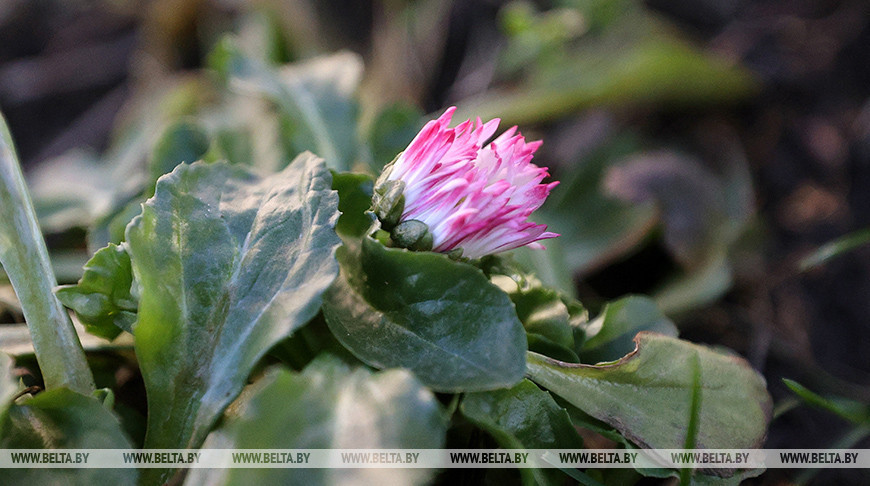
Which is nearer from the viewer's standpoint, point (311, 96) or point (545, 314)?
point (545, 314)

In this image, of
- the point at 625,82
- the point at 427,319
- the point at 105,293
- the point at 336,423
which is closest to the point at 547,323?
the point at 427,319

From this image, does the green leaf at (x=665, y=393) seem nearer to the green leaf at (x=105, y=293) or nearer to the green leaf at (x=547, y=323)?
the green leaf at (x=547, y=323)

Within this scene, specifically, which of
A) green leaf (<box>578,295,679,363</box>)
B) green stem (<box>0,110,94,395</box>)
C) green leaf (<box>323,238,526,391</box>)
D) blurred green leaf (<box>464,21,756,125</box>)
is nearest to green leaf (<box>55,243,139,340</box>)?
green stem (<box>0,110,94,395</box>)

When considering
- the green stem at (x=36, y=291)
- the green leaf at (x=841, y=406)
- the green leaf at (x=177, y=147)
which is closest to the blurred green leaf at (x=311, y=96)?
the green leaf at (x=177, y=147)

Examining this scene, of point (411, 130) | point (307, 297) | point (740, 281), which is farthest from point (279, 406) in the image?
point (740, 281)

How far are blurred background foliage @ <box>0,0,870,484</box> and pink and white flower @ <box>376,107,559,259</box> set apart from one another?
0.29 m

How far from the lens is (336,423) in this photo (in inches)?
14.8

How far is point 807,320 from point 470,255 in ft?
2.27

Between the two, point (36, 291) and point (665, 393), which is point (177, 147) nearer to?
point (36, 291)

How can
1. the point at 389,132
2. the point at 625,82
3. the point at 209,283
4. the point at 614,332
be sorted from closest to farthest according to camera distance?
the point at 209,283
the point at 614,332
the point at 389,132
the point at 625,82

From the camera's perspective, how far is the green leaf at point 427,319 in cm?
45

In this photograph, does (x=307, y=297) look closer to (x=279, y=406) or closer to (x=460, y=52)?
(x=279, y=406)

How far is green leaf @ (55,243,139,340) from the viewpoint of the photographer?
477 mm

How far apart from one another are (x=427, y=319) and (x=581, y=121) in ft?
2.84
